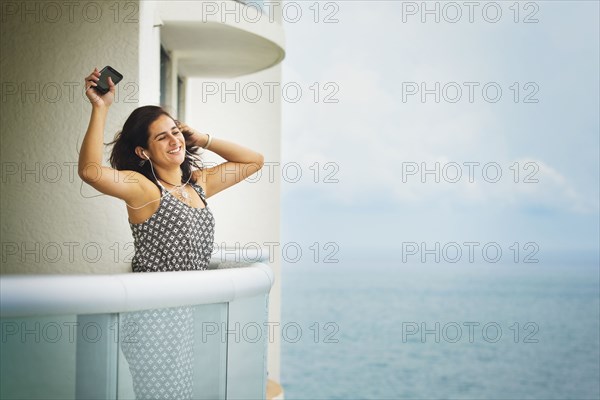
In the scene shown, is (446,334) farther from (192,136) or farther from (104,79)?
(104,79)

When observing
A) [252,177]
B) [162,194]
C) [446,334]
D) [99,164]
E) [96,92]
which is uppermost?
[252,177]

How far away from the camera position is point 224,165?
482 centimetres

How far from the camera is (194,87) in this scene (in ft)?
38.9

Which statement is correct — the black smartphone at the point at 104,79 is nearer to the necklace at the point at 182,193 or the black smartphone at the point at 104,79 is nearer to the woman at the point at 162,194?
the woman at the point at 162,194

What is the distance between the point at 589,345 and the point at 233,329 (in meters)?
69.3

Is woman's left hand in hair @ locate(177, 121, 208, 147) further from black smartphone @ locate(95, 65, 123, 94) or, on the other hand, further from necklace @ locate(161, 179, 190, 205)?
black smartphone @ locate(95, 65, 123, 94)

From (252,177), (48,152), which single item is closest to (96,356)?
(48,152)

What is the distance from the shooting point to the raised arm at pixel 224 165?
473 cm

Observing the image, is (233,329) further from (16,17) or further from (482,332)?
(482,332)

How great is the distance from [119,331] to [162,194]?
1331 millimetres

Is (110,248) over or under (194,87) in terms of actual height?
under

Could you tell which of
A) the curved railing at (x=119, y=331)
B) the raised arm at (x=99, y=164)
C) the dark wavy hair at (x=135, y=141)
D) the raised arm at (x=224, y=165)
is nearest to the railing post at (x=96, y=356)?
the curved railing at (x=119, y=331)

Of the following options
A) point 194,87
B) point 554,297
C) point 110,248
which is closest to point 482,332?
point 554,297

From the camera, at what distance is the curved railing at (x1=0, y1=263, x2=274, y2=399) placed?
2.70m
